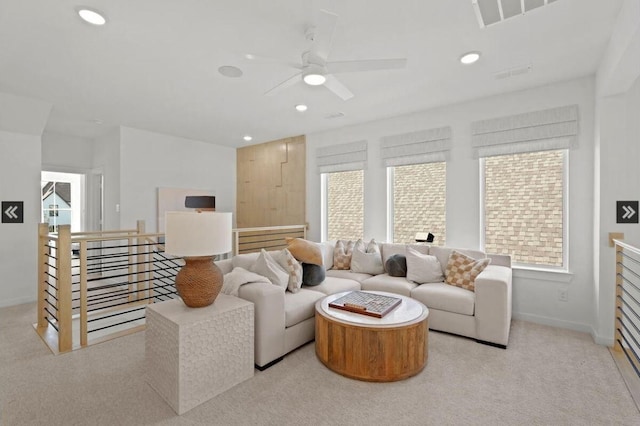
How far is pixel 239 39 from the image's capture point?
252cm

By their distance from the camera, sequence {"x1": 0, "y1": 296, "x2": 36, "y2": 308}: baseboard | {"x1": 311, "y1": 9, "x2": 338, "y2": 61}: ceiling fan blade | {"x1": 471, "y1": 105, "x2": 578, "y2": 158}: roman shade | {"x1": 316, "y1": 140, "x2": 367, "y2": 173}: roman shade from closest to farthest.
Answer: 1. {"x1": 311, "y1": 9, "x2": 338, "y2": 61}: ceiling fan blade
2. {"x1": 471, "y1": 105, "x2": 578, "y2": 158}: roman shade
3. {"x1": 0, "y1": 296, "x2": 36, "y2": 308}: baseboard
4. {"x1": 316, "y1": 140, "x2": 367, "y2": 173}: roman shade

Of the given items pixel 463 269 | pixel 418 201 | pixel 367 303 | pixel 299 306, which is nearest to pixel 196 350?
pixel 299 306

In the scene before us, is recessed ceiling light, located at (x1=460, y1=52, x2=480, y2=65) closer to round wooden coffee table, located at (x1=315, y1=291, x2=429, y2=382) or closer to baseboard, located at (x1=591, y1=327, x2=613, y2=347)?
round wooden coffee table, located at (x1=315, y1=291, x2=429, y2=382)

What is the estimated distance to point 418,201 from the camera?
4.49m

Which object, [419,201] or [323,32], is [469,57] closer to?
[323,32]

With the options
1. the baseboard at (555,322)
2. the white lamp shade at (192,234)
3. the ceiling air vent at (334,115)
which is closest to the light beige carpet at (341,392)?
the baseboard at (555,322)

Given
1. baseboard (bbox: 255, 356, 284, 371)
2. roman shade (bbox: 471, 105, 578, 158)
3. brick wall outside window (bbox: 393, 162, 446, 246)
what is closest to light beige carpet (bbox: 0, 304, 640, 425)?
baseboard (bbox: 255, 356, 284, 371)

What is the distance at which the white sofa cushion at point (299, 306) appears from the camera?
2799 millimetres

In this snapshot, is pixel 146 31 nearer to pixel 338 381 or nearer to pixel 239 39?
pixel 239 39

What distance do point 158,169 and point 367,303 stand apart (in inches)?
179

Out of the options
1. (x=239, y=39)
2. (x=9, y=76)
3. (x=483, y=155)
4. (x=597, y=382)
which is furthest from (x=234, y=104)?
(x=597, y=382)

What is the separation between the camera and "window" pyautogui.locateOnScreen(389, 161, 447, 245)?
4305 millimetres

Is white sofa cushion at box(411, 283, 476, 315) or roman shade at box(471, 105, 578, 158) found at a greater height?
roman shade at box(471, 105, 578, 158)

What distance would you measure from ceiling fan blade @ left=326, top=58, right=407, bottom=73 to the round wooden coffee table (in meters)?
1.99
